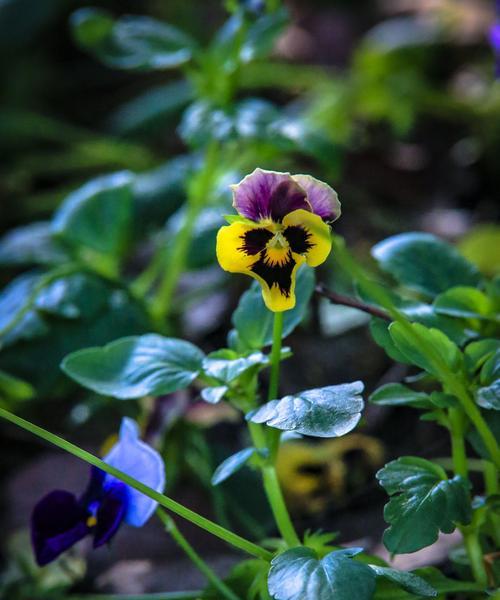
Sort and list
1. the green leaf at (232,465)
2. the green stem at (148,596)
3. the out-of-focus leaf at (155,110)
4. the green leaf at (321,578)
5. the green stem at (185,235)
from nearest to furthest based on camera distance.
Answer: the green leaf at (321,578), the green leaf at (232,465), the green stem at (148,596), the green stem at (185,235), the out-of-focus leaf at (155,110)

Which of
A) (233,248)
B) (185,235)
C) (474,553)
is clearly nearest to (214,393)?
(233,248)

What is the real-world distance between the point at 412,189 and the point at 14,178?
Answer: 79 cm

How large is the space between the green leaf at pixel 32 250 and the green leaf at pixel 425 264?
493 millimetres

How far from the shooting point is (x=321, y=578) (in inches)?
22.1

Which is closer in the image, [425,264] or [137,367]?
[137,367]

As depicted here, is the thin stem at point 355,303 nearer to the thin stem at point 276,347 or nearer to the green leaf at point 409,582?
the thin stem at point 276,347

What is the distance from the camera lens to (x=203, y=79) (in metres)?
1.12

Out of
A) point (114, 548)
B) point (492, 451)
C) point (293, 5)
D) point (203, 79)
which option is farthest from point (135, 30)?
point (293, 5)

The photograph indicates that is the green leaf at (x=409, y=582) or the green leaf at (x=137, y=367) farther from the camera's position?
the green leaf at (x=137, y=367)

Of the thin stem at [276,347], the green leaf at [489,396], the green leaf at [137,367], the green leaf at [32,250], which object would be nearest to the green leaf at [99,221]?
the green leaf at [32,250]

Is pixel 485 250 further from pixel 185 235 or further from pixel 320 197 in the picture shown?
pixel 320 197

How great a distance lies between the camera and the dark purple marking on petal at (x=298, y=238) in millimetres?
600

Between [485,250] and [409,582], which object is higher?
[409,582]

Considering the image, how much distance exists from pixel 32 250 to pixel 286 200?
63cm
